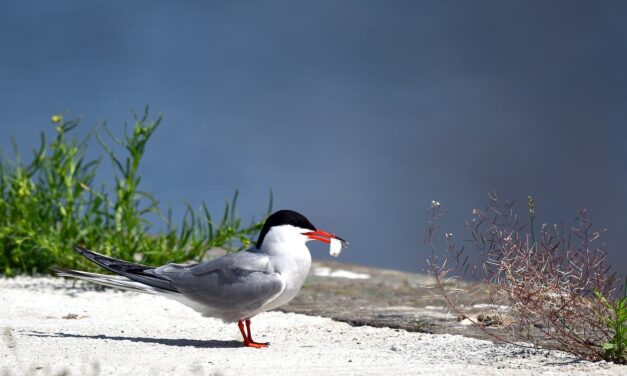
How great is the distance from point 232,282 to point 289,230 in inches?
16.1

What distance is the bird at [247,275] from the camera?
4.43m

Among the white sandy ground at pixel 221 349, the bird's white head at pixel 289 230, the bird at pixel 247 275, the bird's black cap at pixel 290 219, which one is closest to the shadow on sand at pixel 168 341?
the white sandy ground at pixel 221 349

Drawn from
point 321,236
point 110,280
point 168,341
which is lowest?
point 168,341

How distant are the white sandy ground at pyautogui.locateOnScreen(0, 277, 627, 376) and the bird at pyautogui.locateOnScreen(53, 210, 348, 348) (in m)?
0.24

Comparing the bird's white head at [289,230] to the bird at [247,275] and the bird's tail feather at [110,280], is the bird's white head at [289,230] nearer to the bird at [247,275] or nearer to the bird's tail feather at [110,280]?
the bird at [247,275]

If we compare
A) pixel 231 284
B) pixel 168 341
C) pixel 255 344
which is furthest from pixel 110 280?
pixel 255 344

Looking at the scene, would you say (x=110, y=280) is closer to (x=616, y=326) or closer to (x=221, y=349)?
(x=221, y=349)

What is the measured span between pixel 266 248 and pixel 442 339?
3.85 feet

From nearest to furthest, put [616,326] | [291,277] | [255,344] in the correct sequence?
[616,326]
[291,277]
[255,344]

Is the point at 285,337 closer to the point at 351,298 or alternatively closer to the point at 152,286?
the point at 152,286

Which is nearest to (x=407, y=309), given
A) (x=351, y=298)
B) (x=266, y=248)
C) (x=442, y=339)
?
(x=351, y=298)

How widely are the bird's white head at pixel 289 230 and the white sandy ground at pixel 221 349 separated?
0.57m

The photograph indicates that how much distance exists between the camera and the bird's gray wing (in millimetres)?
4406

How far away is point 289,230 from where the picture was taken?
450cm
